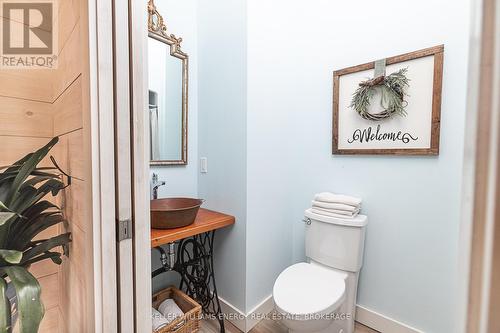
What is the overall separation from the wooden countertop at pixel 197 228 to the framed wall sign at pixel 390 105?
3.15ft

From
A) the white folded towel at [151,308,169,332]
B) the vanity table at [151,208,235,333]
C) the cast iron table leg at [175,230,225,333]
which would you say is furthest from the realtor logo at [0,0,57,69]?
the white folded towel at [151,308,169,332]

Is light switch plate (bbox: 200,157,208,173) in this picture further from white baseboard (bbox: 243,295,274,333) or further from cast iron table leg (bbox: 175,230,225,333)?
white baseboard (bbox: 243,295,274,333)

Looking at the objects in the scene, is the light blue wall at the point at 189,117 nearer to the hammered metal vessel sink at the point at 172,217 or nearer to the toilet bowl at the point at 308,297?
the hammered metal vessel sink at the point at 172,217

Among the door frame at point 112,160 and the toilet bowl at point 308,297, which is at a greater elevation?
the door frame at point 112,160

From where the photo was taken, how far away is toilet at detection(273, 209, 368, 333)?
122 centimetres

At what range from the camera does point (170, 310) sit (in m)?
1.45

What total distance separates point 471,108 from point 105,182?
80cm

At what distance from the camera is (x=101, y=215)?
688mm

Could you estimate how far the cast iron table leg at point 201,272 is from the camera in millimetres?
1645

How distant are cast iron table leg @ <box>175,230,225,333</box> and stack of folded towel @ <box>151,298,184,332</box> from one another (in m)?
0.19

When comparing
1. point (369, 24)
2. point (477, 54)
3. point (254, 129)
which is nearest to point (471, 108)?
point (477, 54)

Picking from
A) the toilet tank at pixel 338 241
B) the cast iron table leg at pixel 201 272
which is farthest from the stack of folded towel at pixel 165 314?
the toilet tank at pixel 338 241

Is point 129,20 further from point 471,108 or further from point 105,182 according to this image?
point 471,108

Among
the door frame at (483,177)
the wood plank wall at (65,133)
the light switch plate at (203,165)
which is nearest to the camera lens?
the door frame at (483,177)
